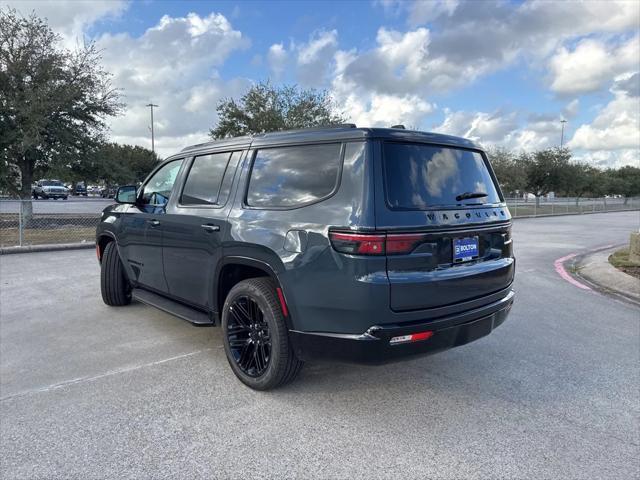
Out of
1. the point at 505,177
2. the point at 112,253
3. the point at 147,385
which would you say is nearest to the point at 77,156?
the point at 112,253

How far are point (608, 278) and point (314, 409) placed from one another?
6.90 metres

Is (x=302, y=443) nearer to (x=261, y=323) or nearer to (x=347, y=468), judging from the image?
(x=347, y=468)

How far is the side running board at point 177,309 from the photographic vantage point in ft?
12.9

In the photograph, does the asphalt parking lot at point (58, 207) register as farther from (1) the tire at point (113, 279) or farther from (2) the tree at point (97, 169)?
(1) the tire at point (113, 279)

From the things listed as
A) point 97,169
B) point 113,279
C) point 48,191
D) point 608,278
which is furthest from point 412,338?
point 48,191

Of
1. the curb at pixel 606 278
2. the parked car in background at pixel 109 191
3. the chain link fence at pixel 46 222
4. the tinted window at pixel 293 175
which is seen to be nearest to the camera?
the tinted window at pixel 293 175

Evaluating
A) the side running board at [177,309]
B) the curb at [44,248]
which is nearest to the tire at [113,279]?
the side running board at [177,309]

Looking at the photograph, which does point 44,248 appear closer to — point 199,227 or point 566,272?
point 199,227

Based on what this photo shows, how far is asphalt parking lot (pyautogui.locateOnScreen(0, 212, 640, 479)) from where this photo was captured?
2.62 meters

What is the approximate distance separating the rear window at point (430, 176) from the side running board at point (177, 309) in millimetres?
2006

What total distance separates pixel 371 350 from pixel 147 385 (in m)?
1.91

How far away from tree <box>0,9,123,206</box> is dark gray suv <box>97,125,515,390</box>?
15.1 metres

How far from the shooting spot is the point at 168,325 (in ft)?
16.9

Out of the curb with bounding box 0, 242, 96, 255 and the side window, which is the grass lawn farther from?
the curb with bounding box 0, 242, 96, 255
